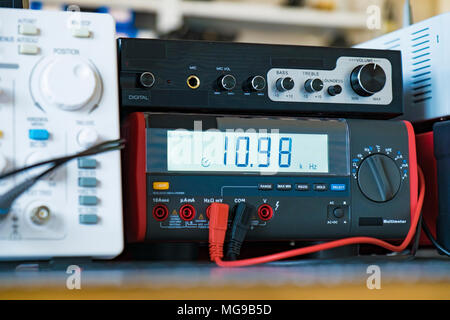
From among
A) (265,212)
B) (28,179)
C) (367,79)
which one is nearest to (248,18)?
(367,79)

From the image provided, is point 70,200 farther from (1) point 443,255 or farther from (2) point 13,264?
(1) point 443,255

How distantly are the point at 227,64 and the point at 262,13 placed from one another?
6.63 feet

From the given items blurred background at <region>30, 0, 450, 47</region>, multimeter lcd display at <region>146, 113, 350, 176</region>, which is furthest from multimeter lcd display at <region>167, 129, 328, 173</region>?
blurred background at <region>30, 0, 450, 47</region>

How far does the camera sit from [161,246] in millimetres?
761

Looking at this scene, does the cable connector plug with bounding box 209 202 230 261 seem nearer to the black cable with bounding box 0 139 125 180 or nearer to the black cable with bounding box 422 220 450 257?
the black cable with bounding box 0 139 125 180

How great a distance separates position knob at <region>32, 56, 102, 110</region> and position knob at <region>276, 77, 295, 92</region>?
252 mm

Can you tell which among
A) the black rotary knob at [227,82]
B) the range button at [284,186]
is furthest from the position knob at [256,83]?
the range button at [284,186]

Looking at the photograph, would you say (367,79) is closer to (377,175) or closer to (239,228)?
(377,175)

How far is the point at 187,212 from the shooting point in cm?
72

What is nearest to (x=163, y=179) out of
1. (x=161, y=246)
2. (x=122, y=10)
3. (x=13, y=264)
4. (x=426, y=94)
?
(x=161, y=246)

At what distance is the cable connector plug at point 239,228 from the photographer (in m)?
0.72

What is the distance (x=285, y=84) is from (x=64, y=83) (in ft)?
0.95

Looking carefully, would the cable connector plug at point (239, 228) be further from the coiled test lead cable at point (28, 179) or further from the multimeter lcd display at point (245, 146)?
the coiled test lead cable at point (28, 179)

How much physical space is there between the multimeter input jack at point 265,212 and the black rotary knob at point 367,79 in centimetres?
22
